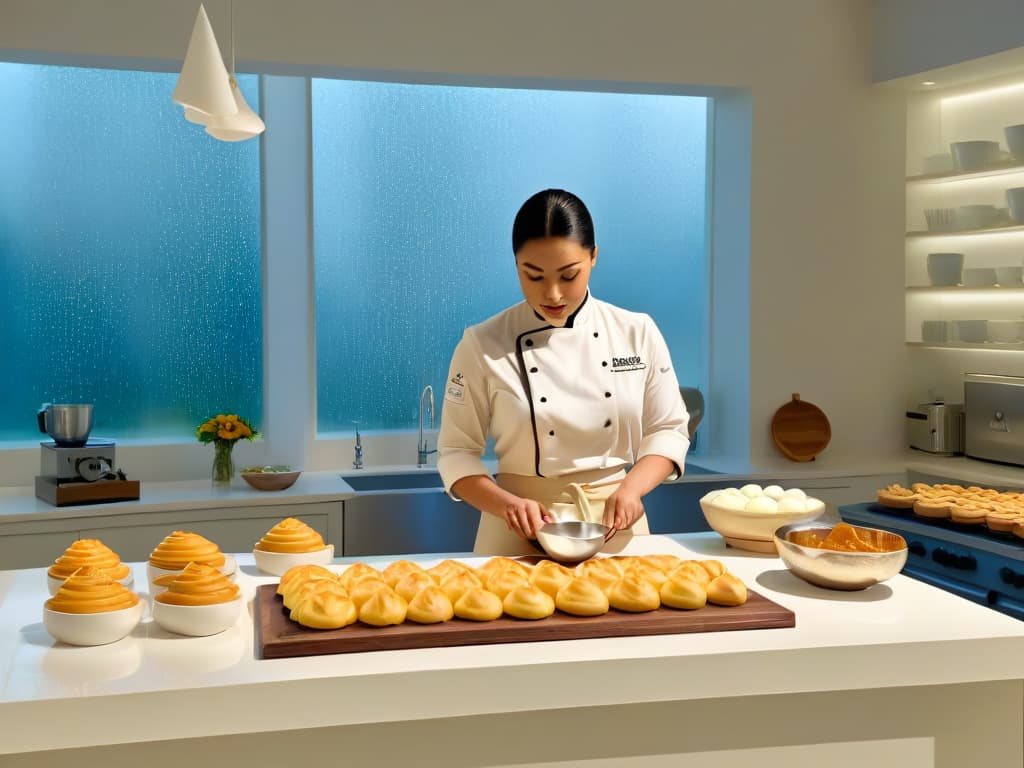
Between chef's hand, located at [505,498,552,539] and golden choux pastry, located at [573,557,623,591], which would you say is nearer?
golden choux pastry, located at [573,557,623,591]

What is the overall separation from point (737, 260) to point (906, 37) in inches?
44.7

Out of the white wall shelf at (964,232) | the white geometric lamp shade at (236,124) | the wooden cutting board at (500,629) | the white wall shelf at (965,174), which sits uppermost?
the white wall shelf at (965,174)

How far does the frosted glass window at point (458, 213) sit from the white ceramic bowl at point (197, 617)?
282 cm

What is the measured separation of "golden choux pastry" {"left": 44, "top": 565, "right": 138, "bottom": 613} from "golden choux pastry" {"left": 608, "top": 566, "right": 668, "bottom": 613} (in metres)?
0.74

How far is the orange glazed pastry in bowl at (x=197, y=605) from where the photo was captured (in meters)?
1.59

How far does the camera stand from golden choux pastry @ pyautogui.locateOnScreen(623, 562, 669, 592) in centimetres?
177

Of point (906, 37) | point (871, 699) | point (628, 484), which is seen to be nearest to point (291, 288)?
point (628, 484)

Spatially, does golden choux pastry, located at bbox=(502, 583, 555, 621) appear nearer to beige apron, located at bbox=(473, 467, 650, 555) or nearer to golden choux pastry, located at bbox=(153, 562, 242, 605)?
golden choux pastry, located at bbox=(153, 562, 242, 605)

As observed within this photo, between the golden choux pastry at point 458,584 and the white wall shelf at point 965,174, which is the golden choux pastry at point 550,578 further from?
the white wall shelf at point 965,174

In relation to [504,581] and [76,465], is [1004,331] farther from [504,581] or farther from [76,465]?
[76,465]

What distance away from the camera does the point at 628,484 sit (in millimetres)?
2357

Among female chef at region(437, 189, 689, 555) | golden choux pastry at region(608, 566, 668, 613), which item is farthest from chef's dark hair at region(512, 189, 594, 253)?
golden choux pastry at region(608, 566, 668, 613)

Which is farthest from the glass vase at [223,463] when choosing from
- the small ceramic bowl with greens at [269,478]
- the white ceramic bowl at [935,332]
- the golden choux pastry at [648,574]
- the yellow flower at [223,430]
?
the white ceramic bowl at [935,332]

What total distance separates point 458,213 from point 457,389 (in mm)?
2175
